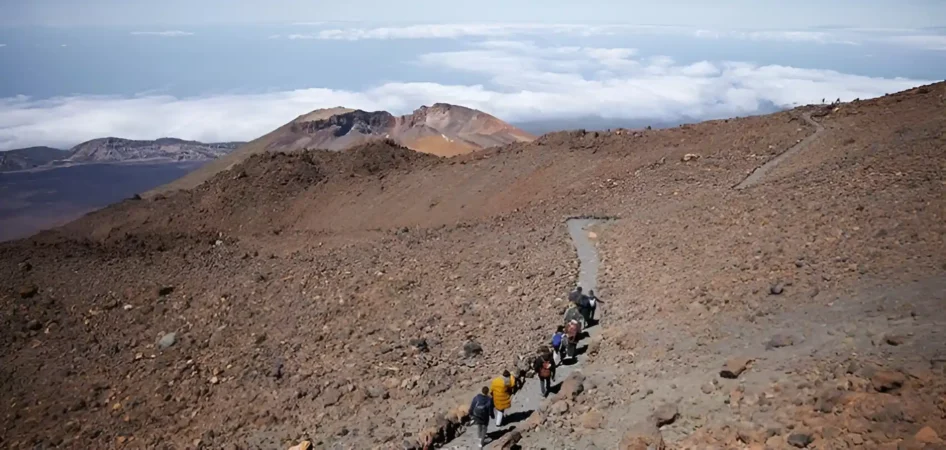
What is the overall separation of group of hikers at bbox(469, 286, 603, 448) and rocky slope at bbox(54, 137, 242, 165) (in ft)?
272

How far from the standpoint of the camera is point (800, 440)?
5.84 metres

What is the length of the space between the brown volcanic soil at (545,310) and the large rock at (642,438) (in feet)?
0.63

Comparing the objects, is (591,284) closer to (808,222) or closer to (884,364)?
(808,222)

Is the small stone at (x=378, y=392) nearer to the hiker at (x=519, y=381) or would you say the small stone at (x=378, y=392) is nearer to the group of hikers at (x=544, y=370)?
the group of hikers at (x=544, y=370)

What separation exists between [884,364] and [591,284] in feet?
22.7

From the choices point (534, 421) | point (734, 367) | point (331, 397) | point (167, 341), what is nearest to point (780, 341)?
point (734, 367)

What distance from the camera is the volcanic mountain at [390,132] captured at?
186 feet

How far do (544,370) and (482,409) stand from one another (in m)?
1.33

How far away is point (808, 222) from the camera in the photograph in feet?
39.6

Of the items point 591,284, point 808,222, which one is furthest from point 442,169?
point 808,222

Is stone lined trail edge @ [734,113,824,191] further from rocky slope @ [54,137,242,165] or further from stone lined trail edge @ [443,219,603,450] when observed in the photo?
rocky slope @ [54,137,242,165]

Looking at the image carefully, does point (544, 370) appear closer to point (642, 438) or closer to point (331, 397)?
point (642, 438)

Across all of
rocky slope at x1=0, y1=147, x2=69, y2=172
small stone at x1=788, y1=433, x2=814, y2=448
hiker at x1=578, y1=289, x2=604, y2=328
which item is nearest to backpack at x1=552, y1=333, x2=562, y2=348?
hiker at x1=578, y1=289, x2=604, y2=328

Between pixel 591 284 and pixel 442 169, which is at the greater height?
pixel 442 169
